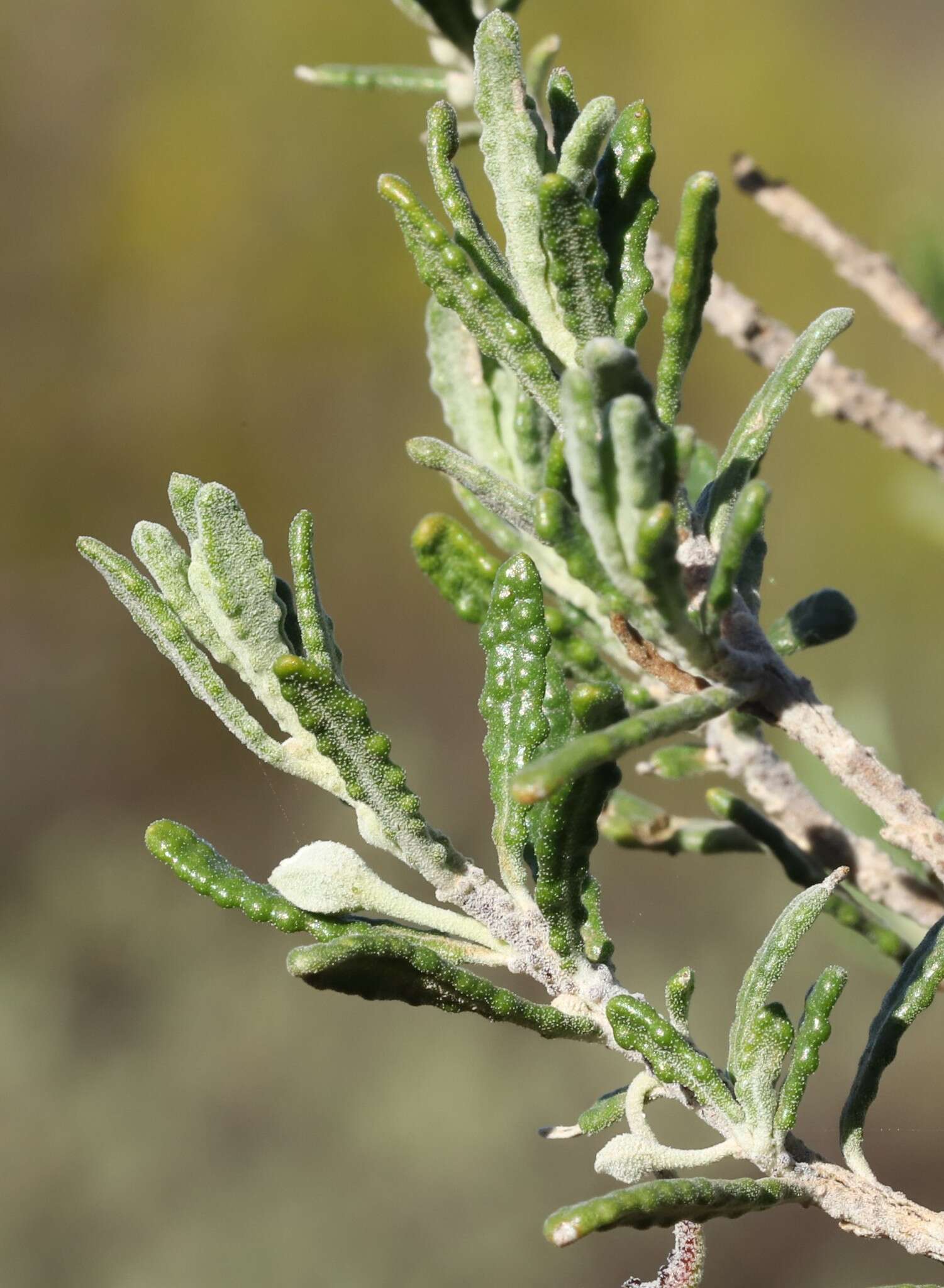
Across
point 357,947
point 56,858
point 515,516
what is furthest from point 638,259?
point 56,858

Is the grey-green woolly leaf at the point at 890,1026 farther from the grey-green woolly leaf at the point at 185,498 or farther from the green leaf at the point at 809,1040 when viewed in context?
the grey-green woolly leaf at the point at 185,498

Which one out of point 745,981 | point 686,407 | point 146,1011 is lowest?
point 745,981

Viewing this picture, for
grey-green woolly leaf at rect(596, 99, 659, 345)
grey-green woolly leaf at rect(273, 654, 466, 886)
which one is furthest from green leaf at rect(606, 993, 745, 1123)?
grey-green woolly leaf at rect(596, 99, 659, 345)

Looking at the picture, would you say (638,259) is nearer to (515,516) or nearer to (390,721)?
(515,516)

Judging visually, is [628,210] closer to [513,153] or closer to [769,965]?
[513,153]

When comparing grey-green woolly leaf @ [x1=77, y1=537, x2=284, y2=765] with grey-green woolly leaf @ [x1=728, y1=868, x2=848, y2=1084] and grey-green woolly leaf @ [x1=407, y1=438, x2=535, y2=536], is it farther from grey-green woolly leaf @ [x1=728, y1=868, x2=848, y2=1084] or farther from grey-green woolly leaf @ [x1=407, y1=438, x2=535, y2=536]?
grey-green woolly leaf @ [x1=728, y1=868, x2=848, y2=1084]

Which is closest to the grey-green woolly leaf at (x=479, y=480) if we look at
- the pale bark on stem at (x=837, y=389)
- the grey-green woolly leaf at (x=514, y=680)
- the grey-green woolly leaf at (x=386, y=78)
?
the grey-green woolly leaf at (x=514, y=680)
